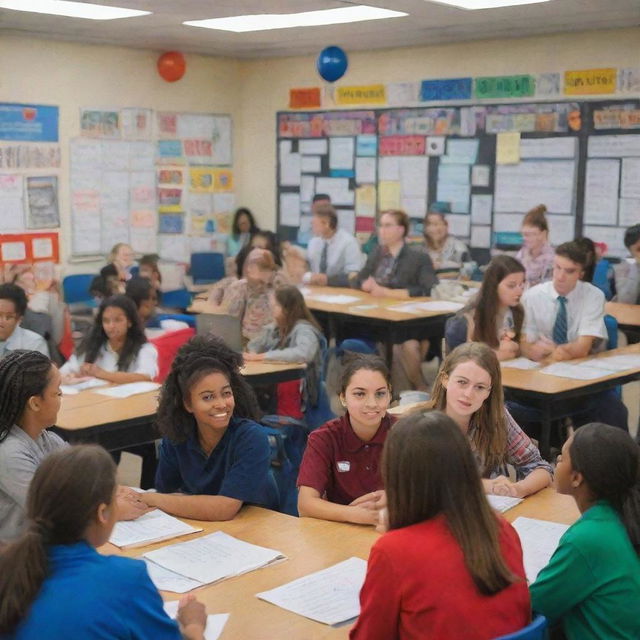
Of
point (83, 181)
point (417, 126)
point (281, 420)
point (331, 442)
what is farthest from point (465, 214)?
point (331, 442)

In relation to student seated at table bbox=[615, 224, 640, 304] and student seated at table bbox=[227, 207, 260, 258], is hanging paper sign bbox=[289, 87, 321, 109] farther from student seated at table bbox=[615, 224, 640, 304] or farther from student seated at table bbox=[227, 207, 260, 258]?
student seated at table bbox=[615, 224, 640, 304]

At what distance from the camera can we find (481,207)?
30.4 feet

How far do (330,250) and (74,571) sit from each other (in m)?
6.96

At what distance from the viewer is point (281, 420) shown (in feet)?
14.0

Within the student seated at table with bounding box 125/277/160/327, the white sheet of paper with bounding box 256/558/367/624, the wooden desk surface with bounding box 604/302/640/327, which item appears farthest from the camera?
the wooden desk surface with bounding box 604/302/640/327

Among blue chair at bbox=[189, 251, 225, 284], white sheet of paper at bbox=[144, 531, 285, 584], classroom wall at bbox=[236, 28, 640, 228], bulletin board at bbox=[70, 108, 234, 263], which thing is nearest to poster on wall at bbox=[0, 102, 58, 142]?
bulletin board at bbox=[70, 108, 234, 263]

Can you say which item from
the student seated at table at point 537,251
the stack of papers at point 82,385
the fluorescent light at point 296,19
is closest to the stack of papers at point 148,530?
the stack of papers at point 82,385

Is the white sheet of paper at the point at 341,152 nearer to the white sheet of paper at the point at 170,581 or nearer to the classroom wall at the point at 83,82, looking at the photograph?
the classroom wall at the point at 83,82

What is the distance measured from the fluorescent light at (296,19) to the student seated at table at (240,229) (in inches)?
103

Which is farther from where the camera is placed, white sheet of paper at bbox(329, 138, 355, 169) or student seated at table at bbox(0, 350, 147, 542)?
white sheet of paper at bbox(329, 138, 355, 169)

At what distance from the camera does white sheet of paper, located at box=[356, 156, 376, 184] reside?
1004 cm

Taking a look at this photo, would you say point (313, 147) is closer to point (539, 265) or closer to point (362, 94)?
point (362, 94)

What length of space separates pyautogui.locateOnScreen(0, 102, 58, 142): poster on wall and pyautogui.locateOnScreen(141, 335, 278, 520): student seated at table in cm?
617

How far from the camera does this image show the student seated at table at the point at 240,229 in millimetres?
10703
